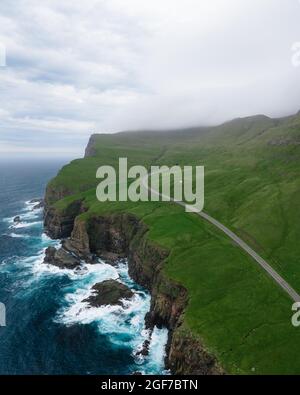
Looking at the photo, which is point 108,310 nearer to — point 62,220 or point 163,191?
point 62,220

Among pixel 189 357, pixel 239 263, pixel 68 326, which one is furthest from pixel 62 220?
pixel 189 357

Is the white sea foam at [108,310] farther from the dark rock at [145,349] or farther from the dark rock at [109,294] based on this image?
the dark rock at [109,294]

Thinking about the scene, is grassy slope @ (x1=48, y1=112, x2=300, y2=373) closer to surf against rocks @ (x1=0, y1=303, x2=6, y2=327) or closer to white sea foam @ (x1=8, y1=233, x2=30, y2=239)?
white sea foam @ (x1=8, y1=233, x2=30, y2=239)

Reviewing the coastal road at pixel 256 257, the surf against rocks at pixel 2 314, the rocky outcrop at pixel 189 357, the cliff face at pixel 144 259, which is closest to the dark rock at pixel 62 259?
the cliff face at pixel 144 259

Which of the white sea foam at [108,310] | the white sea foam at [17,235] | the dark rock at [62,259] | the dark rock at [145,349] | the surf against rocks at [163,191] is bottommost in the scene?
the dark rock at [145,349]

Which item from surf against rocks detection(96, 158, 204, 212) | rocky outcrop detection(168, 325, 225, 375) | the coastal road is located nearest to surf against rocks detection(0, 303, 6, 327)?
rocky outcrop detection(168, 325, 225, 375)

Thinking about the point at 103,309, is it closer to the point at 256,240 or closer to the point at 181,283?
the point at 181,283
